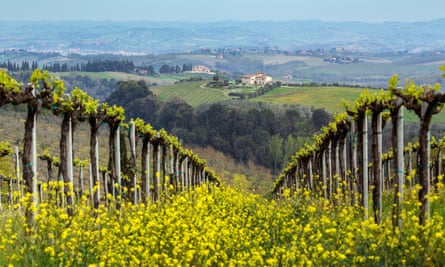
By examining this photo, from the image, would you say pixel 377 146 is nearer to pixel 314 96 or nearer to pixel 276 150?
pixel 276 150

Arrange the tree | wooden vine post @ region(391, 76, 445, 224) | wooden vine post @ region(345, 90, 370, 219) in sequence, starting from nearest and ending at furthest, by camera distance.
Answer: wooden vine post @ region(391, 76, 445, 224) → wooden vine post @ region(345, 90, 370, 219) → the tree

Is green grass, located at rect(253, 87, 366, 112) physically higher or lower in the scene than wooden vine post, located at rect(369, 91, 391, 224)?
lower

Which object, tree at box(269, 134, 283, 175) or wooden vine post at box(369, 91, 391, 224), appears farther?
tree at box(269, 134, 283, 175)

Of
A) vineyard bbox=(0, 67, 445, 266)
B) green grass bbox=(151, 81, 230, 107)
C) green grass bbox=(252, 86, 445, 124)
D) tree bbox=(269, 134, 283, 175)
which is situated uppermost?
vineyard bbox=(0, 67, 445, 266)

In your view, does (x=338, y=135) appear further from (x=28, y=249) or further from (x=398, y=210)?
(x=28, y=249)

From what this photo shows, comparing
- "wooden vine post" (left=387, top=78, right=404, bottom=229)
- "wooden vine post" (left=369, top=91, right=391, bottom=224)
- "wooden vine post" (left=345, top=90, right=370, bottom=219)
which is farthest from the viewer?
"wooden vine post" (left=345, top=90, right=370, bottom=219)

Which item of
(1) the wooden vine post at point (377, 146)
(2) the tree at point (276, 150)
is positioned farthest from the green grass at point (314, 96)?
(1) the wooden vine post at point (377, 146)

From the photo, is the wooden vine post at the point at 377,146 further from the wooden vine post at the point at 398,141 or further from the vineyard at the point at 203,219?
the wooden vine post at the point at 398,141

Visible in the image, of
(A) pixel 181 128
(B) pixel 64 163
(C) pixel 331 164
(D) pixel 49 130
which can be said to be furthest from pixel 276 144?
(B) pixel 64 163

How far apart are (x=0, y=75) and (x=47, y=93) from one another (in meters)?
1.14

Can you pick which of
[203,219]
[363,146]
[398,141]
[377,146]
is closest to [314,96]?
[363,146]

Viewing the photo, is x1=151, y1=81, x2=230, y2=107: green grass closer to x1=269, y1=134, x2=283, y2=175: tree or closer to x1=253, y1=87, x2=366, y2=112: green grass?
x1=253, y1=87, x2=366, y2=112: green grass

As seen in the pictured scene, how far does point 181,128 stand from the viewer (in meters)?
88.8

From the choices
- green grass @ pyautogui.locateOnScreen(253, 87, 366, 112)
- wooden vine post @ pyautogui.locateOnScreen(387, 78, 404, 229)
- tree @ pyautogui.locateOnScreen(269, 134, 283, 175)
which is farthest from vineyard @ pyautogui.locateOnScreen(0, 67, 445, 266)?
green grass @ pyautogui.locateOnScreen(253, 87, 366, 112)
